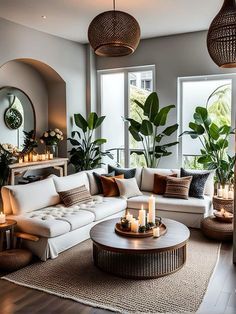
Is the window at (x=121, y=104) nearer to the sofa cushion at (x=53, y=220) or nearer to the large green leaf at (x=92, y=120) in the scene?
the large green leaf at (x=92, y=120)

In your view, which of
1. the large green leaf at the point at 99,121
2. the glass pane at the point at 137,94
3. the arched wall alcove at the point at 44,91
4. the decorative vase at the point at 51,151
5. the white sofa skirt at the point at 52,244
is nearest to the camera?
the white sofa skirt at the point at 52,244

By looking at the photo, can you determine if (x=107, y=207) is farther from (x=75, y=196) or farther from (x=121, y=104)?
(x=121, y=104)

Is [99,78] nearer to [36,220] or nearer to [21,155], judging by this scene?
[21,155]

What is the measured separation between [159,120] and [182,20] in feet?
6.08

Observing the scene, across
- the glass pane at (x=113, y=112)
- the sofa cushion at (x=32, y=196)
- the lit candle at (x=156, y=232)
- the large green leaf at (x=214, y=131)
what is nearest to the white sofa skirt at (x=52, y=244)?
the sofa cushion at (x=32, y=196)

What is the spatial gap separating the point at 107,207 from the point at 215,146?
231 cm

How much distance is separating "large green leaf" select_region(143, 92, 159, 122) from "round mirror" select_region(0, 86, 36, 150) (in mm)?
2457

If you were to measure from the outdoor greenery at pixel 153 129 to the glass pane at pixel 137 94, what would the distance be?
0.56 m

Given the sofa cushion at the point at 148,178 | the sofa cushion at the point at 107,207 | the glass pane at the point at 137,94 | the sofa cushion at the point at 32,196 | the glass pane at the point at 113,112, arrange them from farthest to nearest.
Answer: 1. the glass pane at the point at 113,112
2. the glass pane at the point at 137,94
3. the sofa cushion at the point at 148,178
4. the sofa cushion at the point at 107,207
5. the sofa cushion at the point at 32,196

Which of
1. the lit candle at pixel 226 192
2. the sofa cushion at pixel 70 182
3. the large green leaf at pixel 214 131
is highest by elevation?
the large green leaf at pixel 214 131

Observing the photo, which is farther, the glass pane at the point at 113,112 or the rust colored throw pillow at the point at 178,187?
the glass pane at the point at 113,112

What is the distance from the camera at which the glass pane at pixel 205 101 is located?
6703mm

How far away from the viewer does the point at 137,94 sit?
774 cm

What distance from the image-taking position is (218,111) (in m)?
6.76
